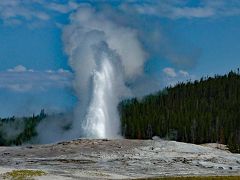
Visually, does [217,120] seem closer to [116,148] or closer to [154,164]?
[116,148]

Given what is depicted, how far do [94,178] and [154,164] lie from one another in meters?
15.4

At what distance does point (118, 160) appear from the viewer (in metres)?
59.2

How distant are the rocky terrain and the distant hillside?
110 feet

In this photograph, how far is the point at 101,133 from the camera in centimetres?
8394

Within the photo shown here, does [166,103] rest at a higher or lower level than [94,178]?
higher

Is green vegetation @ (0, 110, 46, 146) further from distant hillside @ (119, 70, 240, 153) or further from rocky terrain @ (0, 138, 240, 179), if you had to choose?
rocky terrain @ (0, 138, 240, 179)

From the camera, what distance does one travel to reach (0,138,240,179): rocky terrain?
159 ft

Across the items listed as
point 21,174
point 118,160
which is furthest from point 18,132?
point 21,174

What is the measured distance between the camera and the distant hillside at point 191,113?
412 feet

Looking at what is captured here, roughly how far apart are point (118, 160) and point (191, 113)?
268 feet

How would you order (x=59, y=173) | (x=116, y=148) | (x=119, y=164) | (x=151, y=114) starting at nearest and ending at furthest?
(x=59, y=173) → (x=119, y=164) → (x=116, y=148) → (x=151, y=114)

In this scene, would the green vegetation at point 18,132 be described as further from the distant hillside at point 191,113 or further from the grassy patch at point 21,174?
the grassy patch at point 21,174

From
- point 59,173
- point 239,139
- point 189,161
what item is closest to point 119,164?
point 189,161

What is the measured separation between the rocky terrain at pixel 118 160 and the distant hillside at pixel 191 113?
110 feet
